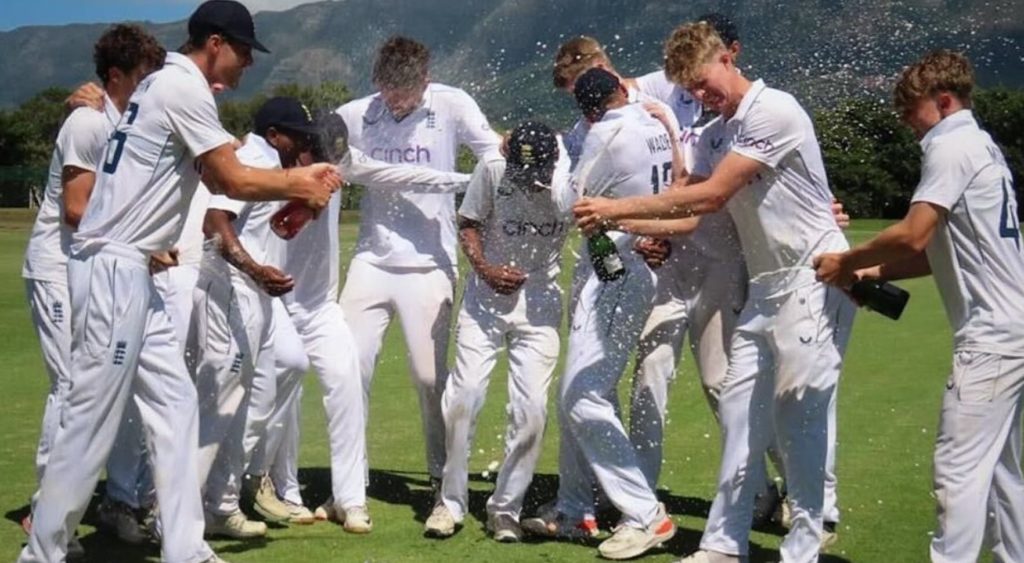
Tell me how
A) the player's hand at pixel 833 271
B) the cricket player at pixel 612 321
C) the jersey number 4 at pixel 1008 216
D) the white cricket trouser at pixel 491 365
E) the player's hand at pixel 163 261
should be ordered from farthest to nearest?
1. the white cricket trouser at pixel 491 365
2. the cricket player at pixel 612 321
3. the player's hand at pixel 163 261
4. the player's hand at pixel 833 271
5. the jersey number 4 at pixel 1008 216

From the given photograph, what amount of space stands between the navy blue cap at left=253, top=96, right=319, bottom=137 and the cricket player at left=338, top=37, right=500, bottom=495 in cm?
79

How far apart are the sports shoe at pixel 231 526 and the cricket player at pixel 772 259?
2.55 meters

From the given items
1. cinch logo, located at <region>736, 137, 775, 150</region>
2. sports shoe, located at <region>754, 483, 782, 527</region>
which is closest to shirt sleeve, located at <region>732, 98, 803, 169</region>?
cinch logo, located at <region>736, 137, 775, 150</region>

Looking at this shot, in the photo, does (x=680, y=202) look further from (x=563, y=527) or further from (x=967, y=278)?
(x=563, y=527)

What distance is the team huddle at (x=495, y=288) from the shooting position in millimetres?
6918

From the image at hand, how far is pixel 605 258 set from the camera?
7969 millimetres

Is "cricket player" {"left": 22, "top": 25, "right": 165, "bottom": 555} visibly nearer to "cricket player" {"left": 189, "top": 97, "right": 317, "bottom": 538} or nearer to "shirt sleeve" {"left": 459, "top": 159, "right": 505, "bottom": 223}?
"cricket player" {"left": 189, "top": 97, "right": 317, "bottom": 538}

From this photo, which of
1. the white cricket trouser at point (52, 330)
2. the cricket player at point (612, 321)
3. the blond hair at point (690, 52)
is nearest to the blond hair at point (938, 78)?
the blond hair at point (690, 52)

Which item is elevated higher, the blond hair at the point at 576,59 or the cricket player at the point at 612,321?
the blond hair at the point at 576,59

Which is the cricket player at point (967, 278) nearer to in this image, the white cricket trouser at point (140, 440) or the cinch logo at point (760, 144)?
the cinch logo at point (760, 144)

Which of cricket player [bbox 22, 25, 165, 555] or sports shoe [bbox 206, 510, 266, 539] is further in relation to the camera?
sports shoe [bbox 206, 510, 266, 539]

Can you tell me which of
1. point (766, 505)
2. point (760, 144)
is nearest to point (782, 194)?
point (760, 144)

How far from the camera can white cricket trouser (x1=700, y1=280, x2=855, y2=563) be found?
737cm

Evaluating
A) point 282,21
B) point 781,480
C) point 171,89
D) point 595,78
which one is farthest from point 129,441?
point 282,21
